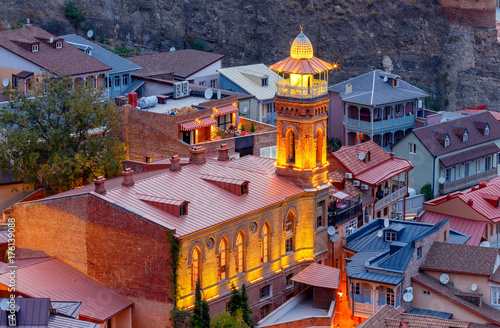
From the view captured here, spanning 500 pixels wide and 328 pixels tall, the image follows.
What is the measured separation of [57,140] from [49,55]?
21.0 metres

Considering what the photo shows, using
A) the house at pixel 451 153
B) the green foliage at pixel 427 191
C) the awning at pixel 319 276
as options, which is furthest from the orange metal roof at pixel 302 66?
the house at pixel 451 153

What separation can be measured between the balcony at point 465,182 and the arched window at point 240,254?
132 feet

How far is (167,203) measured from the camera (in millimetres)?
71188

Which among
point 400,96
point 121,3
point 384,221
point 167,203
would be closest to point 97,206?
point 167,203

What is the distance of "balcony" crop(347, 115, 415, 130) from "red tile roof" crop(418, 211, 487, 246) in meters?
23.8

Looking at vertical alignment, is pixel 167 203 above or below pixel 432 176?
above

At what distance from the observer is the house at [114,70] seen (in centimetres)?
11144

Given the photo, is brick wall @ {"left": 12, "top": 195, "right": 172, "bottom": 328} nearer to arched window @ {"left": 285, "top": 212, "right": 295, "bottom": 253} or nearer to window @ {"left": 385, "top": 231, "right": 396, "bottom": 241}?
arched window @ {"left": 285, "top": 212, "right": 295, "bottom": 253}

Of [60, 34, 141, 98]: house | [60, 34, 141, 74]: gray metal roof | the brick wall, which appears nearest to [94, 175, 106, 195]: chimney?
the brick wall

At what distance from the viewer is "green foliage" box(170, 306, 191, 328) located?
68500 mm

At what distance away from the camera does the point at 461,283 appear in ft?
258

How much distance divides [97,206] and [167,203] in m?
4.62

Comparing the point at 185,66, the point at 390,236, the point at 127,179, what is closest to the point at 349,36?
the point at 185,66

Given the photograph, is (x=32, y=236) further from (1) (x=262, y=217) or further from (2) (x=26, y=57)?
(2) (x=26, y=57)
